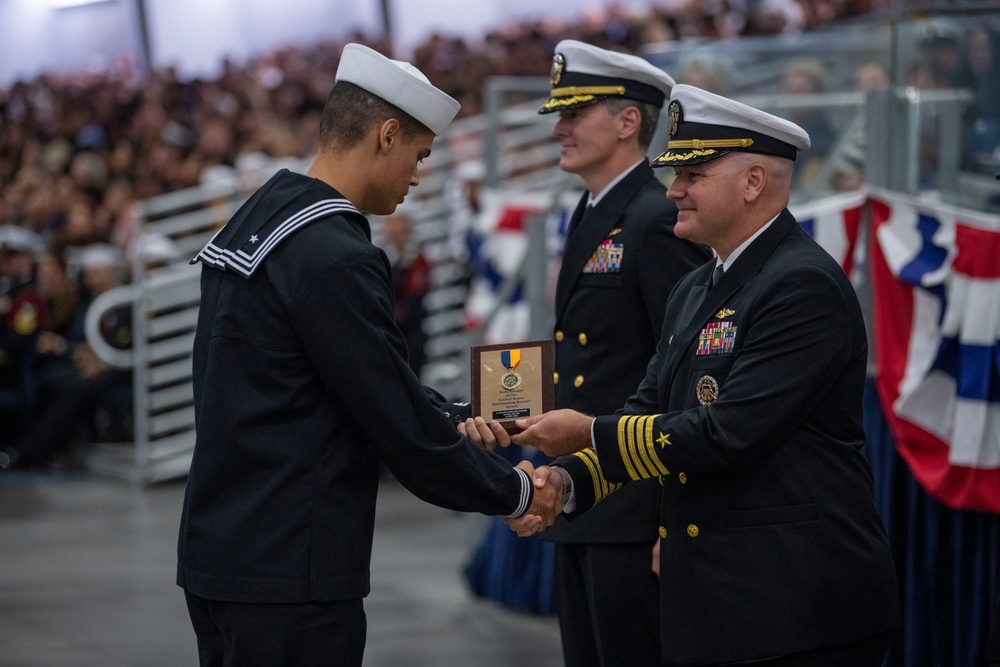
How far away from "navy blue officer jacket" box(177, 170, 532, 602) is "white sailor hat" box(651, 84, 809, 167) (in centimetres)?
64

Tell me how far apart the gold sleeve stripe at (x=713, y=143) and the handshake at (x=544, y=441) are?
0.62 metres

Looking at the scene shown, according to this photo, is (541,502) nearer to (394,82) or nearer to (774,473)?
(774,473)

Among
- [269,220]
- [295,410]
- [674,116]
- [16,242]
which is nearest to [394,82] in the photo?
[269,220]

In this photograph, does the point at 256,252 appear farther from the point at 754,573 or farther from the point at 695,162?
the point at 754,573

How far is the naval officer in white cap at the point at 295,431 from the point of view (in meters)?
2.41

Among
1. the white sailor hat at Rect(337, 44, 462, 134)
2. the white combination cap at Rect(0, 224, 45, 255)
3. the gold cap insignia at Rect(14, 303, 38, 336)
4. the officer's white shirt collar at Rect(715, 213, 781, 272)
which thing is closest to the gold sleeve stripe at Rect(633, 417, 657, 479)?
the officer's white shirt collar at Rect(715, 213, 781, 272)

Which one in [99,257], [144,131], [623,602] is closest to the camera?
[623,602]

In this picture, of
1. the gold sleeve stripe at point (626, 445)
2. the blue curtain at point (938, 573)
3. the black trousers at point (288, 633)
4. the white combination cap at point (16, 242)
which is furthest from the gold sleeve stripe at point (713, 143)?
the white combination cap at point (16, 242)

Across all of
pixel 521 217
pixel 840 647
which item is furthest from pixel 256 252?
pixel 521 217

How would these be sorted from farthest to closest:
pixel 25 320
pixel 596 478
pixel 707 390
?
1. pixel 25 320
2. pixel 596 478
3. pixel 707 390

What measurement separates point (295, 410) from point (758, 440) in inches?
32.7

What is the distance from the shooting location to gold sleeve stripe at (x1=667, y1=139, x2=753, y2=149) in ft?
8.49

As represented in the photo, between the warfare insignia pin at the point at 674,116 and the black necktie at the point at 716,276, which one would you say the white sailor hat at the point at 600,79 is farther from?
the black necktie at the point at 716,276

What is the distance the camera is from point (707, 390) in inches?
101
